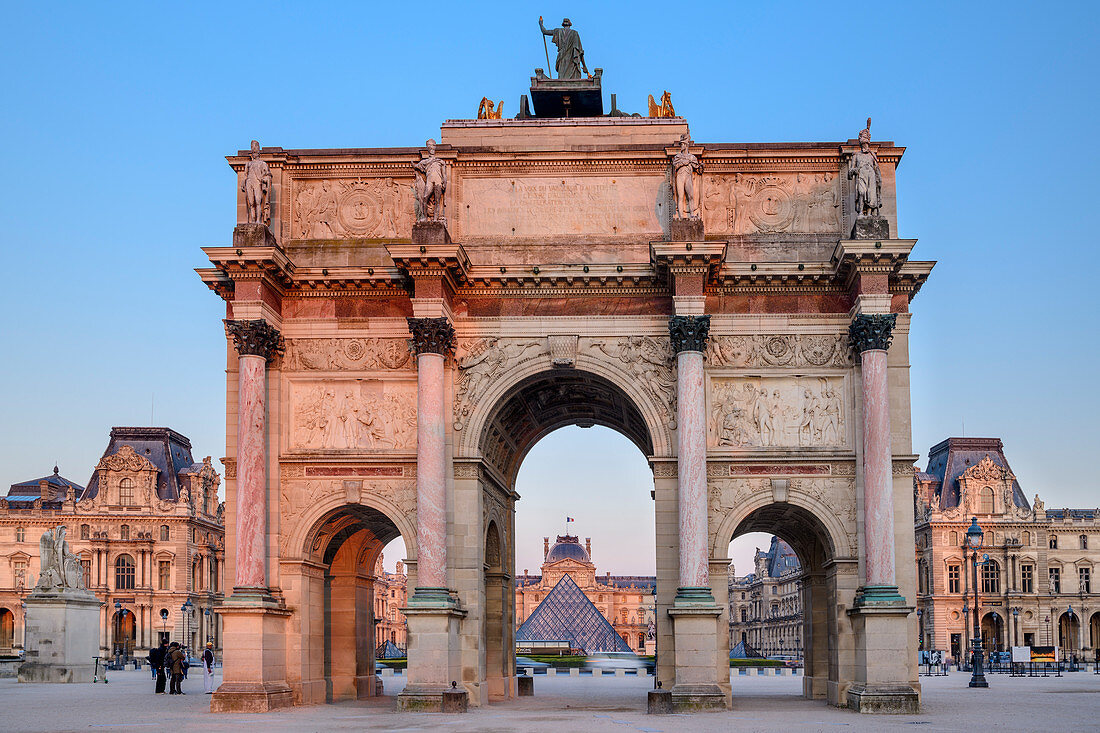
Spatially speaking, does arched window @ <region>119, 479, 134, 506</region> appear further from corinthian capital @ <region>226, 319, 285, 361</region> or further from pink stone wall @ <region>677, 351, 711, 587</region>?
pink stone wall @ <region>677, 351, 711, 587</region>

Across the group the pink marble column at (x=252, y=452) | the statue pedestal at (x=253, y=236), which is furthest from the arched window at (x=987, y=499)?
the statue pedestal at (x=253, y=236)

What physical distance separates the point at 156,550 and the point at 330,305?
8145cm

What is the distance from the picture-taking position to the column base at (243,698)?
89.4ft

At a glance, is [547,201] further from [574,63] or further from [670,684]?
[670,684]

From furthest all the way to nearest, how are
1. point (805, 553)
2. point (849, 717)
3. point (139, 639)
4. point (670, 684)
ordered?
point (139, 639) → point (805, 553) → point (670, 684) → point (849, 717)

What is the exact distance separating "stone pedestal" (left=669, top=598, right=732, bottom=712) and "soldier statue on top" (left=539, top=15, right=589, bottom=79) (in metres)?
15.0

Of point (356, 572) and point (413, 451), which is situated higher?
point (413, 451)

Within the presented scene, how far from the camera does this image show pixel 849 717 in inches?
1006

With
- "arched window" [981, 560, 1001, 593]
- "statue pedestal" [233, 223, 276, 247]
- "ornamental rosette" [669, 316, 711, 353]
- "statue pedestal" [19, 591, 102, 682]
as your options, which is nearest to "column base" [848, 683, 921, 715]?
"ornamental rosette" [669, 316, 711, 353]

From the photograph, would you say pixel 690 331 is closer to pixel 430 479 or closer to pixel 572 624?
pixel 430 479

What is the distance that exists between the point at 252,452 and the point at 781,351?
514 inches

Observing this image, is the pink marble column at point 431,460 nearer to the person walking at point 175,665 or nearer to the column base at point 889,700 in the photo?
the column base at point 889,700

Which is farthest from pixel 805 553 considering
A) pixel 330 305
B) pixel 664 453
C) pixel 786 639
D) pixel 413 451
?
pixel 786 639

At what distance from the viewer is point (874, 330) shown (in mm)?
28922
